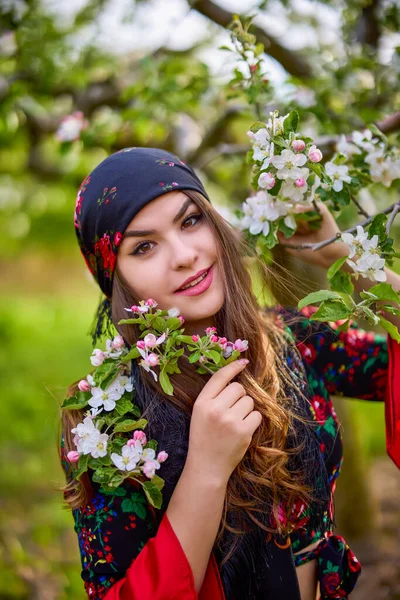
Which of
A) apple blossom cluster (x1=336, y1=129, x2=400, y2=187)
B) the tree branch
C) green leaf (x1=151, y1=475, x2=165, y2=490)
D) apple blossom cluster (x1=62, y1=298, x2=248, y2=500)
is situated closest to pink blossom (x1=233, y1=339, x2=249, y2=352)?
apple blossom cluster (x1=62, y1=298, x2=248, y2=500)

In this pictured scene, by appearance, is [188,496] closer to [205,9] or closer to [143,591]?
[143,591]

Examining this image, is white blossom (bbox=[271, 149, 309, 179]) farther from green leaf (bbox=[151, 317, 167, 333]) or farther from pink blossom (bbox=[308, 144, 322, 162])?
green leaf (bbox=[151, 317, 167, 333])

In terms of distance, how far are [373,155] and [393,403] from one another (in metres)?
0.72

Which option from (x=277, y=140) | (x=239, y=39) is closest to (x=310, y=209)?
(x=277, y=140)

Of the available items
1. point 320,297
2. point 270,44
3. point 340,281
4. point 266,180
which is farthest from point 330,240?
point 270,44

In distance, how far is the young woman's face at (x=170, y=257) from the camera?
1589 mm

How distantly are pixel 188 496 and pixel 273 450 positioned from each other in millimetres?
270

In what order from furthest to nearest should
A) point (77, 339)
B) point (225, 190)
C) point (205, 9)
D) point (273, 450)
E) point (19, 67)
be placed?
point (77, 339), point (225, 190), point (19, 67), point (205, 9), point (273, 450)

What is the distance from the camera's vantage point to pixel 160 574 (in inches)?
54.9

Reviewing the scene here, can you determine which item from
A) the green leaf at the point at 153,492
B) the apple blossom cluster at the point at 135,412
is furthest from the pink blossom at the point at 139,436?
the green leaf at the point at 153,492

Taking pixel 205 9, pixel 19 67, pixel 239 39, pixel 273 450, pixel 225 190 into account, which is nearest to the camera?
pixel 273 450

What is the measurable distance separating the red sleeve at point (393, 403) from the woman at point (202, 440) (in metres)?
0.19

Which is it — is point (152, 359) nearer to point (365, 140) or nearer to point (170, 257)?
point (170, 257)

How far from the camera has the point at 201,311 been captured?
161 cm
